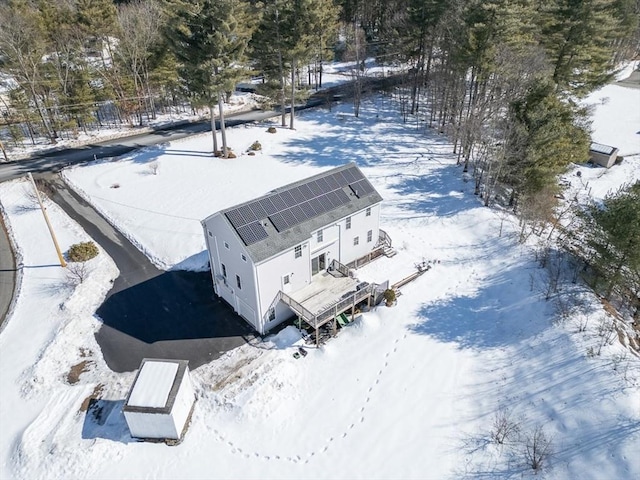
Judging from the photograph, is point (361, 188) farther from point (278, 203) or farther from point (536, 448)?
point (536, 448)

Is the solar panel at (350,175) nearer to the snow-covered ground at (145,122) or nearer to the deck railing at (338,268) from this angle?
the deck railing at (338,268)

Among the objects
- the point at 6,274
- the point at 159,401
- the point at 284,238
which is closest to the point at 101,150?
the point at 6,274

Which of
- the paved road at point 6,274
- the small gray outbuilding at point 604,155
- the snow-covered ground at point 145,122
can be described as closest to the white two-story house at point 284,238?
the paved road at point 6,274

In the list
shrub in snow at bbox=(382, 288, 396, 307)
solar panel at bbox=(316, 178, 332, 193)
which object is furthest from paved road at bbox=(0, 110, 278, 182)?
shrub in snow at bbox=(382, 288, 396, 307)

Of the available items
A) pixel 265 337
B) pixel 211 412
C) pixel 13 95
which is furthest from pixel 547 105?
pixel 13 95

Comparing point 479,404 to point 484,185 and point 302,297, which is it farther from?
point 484,185

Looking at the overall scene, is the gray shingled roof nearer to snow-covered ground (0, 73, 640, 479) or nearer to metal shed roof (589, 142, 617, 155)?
snow-covered ground (0, 73, 640, 479)
